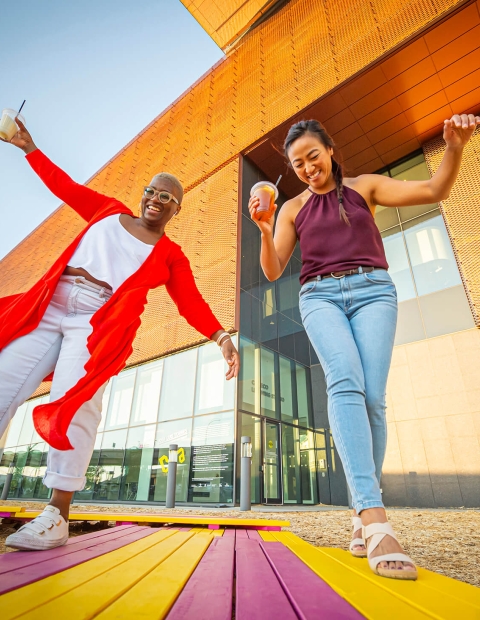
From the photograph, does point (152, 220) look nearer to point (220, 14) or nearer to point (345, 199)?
point (345, 199)

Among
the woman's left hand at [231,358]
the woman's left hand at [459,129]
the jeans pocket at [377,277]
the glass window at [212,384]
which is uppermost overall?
the glass window at [212,384]

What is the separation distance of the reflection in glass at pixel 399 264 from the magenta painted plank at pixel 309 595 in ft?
34.6

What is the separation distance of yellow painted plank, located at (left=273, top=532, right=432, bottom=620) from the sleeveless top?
1.17 metres

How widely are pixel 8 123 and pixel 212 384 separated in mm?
8453

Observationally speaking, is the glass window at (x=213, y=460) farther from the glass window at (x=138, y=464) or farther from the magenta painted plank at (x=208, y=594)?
the magenta painted plank at (x=208, y=594)

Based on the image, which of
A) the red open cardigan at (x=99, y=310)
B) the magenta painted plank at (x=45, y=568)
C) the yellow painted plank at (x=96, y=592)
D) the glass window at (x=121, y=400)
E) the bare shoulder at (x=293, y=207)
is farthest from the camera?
the glass window at (x=121, y=400)

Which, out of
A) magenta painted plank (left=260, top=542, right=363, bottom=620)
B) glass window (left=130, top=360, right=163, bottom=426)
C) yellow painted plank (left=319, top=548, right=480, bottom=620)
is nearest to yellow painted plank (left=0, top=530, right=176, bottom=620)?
magenta painted plank (left=260, top=542, right=363, bottom=620)

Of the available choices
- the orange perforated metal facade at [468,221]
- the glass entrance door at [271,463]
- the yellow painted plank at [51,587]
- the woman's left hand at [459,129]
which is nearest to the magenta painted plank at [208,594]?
the yellow painted plank at [51,587]

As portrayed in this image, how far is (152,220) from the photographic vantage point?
2178 millimetres

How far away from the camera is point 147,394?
11219 millimetres

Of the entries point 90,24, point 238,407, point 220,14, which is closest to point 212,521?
point 238,407

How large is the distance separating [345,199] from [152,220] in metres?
1.07

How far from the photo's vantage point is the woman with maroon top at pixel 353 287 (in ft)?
4.47

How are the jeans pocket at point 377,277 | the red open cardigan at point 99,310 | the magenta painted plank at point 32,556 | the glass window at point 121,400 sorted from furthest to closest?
the glass window at point 121,400, the jeans pocket at point 377,277, the red open cardigan at point 99,310, the magenta painted plank at point 32,556
